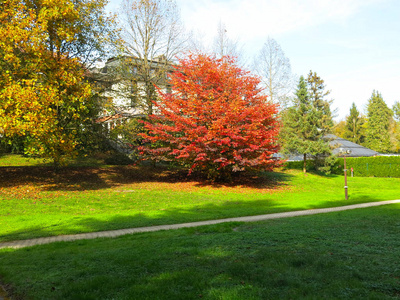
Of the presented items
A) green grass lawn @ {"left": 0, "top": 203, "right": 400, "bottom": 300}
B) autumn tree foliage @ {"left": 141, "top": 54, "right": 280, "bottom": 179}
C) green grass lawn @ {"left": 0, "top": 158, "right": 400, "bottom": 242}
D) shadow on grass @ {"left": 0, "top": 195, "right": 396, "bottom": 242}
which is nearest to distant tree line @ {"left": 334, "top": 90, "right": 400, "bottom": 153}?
green grass lawn @ {"left": 0, "top": 158, "right": 400, "bottom": 242}

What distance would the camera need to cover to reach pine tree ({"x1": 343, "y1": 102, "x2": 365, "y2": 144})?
216ft

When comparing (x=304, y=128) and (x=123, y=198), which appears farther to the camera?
(x=304, y=128)

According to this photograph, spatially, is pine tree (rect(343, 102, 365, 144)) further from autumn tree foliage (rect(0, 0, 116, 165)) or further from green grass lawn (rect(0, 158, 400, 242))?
autumn tree foliage (rect(0, 0, 116, 165))

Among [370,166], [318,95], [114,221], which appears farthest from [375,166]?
[114,221]

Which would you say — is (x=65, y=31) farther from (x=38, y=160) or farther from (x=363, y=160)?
(x=363, y=160)

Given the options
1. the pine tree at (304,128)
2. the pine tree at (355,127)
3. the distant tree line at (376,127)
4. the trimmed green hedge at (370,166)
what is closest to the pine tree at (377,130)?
the distant tree line at (376,127)

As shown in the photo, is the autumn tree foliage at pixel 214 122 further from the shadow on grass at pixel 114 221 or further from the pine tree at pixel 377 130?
the pine tree at pixel 377 130

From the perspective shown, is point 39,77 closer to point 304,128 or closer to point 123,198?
point 123,198

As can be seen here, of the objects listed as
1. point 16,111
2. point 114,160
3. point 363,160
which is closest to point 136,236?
point 16,111

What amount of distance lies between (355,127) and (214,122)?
192 feet

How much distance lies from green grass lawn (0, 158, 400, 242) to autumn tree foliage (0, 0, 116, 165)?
2.26 m

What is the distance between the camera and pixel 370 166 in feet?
112

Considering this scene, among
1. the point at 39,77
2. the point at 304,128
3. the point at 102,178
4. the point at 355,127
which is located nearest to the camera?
the point at 39,77

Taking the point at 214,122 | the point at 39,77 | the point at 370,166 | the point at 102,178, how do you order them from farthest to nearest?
the point at 370,166, the point at 102,178, the point at 214,122, the point at 39,77
